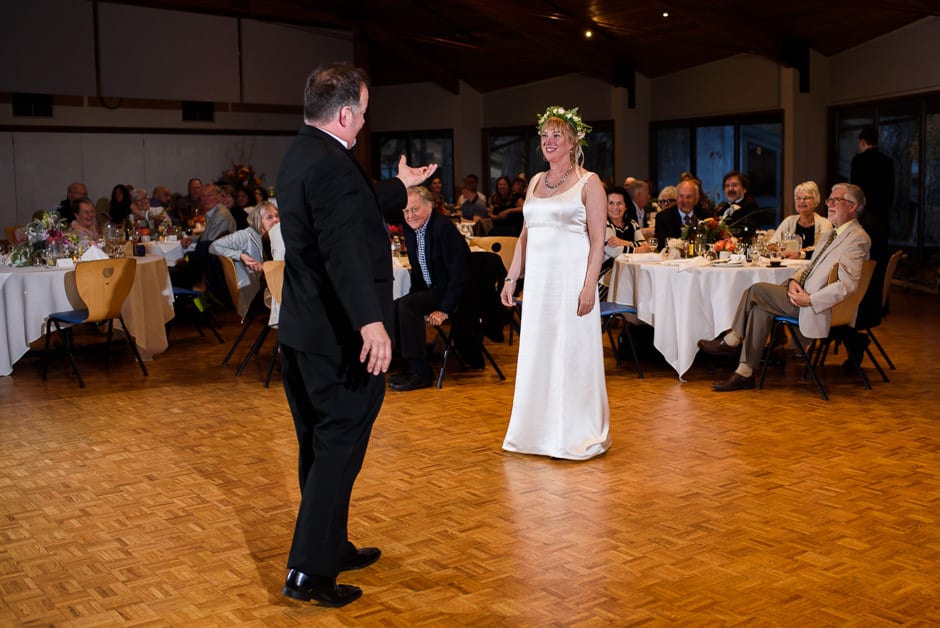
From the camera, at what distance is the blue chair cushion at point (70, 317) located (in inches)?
273

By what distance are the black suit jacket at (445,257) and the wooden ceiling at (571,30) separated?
6.44 meters

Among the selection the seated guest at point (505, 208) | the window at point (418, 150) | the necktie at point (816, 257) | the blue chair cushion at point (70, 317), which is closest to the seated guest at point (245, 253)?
the blue chair cushion at point (70, 317)

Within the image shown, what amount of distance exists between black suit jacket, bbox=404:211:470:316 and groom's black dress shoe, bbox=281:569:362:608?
3488 mm

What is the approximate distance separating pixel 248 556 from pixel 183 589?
1.08 feet

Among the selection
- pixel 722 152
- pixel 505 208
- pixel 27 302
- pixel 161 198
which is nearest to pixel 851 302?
pixel 27 302

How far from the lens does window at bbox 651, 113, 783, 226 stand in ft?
45.8

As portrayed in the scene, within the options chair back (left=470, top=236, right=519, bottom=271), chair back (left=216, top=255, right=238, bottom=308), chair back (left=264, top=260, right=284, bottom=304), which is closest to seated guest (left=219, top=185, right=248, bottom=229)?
chair back (left=216, top=255, right=238, bottom=308)

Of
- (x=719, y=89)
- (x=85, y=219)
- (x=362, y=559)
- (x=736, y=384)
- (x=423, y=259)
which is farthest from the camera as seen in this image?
(x=719, y=89)

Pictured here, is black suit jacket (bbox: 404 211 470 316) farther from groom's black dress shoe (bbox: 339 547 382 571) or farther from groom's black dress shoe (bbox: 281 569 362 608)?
groom's black dress shoe (bbox: 281 569 362 608)

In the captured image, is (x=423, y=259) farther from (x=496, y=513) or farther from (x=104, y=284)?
(x=496, y=513)

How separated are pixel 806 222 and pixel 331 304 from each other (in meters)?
A: 5.25

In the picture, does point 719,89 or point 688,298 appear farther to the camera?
point 719,89

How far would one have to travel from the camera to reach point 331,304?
304cm

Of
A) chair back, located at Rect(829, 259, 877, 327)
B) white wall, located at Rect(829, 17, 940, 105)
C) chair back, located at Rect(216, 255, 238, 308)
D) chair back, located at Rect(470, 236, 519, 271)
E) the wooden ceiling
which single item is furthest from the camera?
the wooden ceiling
